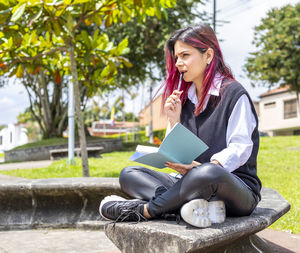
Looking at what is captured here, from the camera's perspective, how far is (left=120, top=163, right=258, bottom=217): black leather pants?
1.79 m

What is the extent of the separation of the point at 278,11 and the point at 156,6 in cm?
2300

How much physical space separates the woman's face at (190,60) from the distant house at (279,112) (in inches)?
1626

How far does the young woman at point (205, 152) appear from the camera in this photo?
1813mm

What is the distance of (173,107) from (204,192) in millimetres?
636

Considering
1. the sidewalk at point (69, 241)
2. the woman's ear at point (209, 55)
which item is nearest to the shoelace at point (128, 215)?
the sidewalk at point (69, 241)

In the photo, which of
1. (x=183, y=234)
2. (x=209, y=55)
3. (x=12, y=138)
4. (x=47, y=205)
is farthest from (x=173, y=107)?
(x=12, y=138)

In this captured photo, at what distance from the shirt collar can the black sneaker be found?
2.47 feet

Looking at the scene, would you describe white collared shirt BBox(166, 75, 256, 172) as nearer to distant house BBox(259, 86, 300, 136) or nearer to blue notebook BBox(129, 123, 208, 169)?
blue notebook BBox(129, 123, 208, 169)

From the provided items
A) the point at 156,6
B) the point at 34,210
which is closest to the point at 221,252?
the point at 34,210

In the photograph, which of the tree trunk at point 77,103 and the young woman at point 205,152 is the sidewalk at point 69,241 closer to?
the young woman at point 205,152

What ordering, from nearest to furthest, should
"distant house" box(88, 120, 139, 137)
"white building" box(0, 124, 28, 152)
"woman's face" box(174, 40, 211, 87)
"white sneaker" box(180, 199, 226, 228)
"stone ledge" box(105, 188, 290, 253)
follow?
"stone ledge" box(105, 188, 290, 253), "white sneaker" box(180, 199, 226, 228), "woman's face" box(174, 40, 211, 87), "white building" box(0, 124, 28, 152), "distant house" box(88, 120, 139, 137)

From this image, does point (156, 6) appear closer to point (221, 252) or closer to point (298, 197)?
point (298, 197)

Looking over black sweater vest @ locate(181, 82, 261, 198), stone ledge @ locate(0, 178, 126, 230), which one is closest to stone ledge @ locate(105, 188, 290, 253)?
black sweater vest @ locate(181, 82, 261, 198)

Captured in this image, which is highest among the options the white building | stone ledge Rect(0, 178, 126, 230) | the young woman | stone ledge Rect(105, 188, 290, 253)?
the young woman
